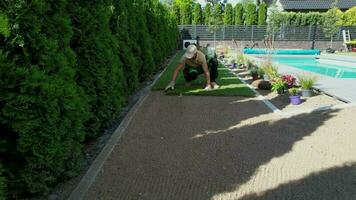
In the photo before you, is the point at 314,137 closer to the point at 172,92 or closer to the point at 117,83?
the point at 117,83

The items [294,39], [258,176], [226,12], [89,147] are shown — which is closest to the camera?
[258,176]

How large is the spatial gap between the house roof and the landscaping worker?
39.4 m

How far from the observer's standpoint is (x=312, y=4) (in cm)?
4859

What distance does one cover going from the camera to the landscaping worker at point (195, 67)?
431 inches

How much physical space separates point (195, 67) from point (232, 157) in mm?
6649

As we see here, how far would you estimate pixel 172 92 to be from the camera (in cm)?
1039

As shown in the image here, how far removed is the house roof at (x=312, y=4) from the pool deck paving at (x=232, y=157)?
4336 centimetres

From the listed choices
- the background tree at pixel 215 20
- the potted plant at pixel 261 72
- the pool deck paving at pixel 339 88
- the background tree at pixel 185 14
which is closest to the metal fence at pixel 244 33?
the background tree at pixel 215 20

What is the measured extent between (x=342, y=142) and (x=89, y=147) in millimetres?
4041

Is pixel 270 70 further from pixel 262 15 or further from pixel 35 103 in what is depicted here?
pixel 262 15

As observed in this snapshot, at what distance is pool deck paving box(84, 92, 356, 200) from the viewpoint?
13.4 feet

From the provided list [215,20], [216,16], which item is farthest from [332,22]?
[216,16]

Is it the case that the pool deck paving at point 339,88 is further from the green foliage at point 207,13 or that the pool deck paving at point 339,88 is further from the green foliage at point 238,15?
the green foliage at point 207,13

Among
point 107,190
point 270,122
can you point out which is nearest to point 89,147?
point 107,190
